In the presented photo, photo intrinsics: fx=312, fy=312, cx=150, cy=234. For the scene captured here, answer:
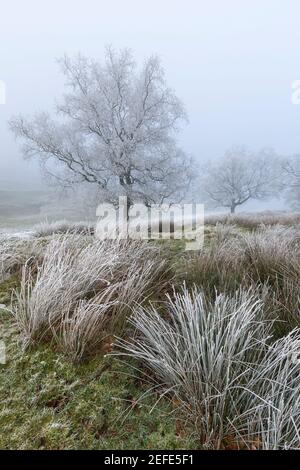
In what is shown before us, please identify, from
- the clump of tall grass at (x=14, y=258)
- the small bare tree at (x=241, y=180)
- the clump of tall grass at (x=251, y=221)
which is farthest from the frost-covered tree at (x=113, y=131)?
the small bare tree at (x=241, y=180)

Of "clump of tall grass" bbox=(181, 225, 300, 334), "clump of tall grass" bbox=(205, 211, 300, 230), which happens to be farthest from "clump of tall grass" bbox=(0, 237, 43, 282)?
"clump of tall grass" bbox=(205, 211, 300, 230)

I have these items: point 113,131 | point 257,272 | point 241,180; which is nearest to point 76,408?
point 257,272

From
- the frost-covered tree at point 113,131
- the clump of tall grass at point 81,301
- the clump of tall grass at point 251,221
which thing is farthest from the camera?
the frost-covered tree at point 113,131

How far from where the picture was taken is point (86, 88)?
12.9 meters

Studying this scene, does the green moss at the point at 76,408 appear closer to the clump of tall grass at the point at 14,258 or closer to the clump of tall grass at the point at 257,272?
the clump of tall grass at the point at 257,272

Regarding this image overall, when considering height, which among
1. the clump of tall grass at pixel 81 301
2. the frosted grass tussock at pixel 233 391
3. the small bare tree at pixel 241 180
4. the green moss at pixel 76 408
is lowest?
the green moss at pixel 76 408

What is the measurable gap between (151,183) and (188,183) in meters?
2.37

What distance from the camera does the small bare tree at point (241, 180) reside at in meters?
25.2

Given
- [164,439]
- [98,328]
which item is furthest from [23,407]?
[164,439]

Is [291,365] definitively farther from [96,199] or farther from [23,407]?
[96,199]

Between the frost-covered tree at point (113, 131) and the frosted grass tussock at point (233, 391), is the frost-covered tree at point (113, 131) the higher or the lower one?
the higher one

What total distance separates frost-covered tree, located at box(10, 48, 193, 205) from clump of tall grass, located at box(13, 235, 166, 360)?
943 centimetres

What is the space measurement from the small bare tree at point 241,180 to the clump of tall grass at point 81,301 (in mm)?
23618

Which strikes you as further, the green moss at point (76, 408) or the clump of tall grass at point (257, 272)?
the clump of tall grass at point (257, 272)
